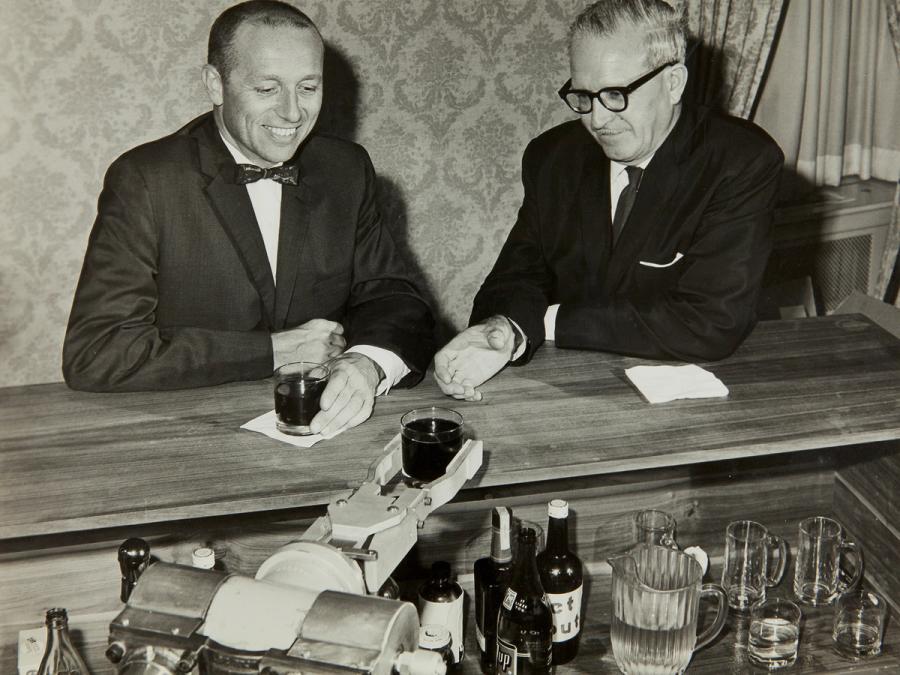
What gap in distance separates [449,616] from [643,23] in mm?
1769

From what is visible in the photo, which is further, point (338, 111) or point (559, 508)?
point (338, 111)

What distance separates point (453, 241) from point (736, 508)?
2675 mm

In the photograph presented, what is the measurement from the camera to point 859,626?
6.78 ft

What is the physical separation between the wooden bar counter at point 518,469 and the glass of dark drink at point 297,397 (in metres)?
0.07

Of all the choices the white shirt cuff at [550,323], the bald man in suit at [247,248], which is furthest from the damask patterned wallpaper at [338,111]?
the white shirt cuff at [550,323]

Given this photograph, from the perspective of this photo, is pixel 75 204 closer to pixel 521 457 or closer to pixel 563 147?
pixel 563 147

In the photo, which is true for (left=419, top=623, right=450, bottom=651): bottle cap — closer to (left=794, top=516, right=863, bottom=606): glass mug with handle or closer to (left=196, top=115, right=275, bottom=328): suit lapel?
(left=794, top=516, right=863, bottom=606): glass mug with handle

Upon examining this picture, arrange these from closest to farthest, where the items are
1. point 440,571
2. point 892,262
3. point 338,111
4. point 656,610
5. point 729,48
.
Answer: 1. point 656,610
2. point 440,571
3. point 338,111
4. point 729,48
5. point 892,262

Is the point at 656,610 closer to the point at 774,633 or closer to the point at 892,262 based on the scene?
the point at 774,633

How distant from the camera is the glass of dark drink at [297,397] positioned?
2.00 metres

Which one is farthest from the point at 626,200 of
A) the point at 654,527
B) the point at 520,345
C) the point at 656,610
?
the point at 656,610

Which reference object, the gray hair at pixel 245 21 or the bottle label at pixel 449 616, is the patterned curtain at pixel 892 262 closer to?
the gray hair at pixel 245 21

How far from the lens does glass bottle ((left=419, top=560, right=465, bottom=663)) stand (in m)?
1.89

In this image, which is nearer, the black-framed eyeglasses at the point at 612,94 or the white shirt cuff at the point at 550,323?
→ the white shirt cuff at the point at 550,323
